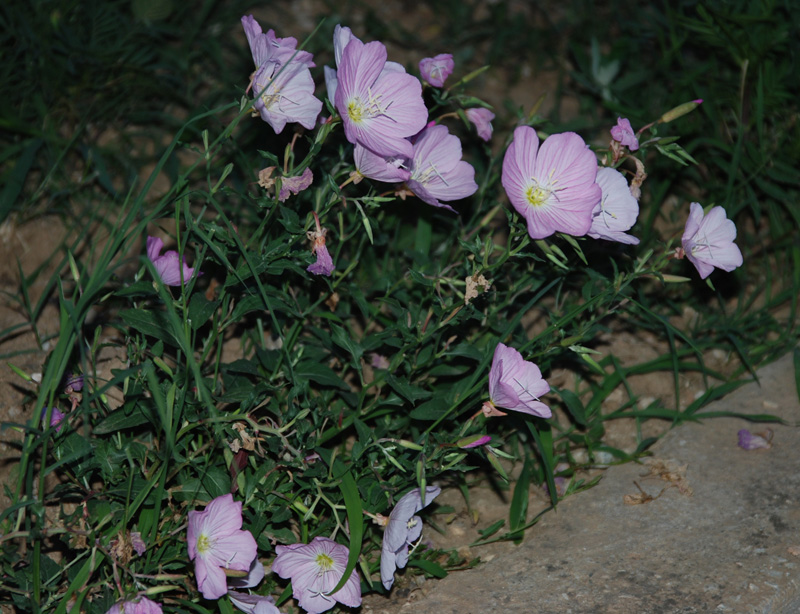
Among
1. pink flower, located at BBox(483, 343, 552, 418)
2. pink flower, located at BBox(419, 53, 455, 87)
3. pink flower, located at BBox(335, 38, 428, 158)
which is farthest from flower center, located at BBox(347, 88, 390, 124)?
pink flower, located at BBox(483, 343, 552, 418)

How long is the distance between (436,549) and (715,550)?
576 mm

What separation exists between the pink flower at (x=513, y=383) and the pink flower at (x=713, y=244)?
44cm

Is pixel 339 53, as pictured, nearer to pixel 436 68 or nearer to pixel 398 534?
pixel 436 68

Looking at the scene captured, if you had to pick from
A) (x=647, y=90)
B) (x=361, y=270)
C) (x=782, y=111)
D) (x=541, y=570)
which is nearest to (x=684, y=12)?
(x=647, y=90)

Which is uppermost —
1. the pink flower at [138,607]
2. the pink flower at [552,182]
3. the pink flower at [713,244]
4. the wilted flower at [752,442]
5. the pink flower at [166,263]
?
the pink flower at [552,182]

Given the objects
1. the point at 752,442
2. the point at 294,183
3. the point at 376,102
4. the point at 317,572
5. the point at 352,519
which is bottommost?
the point at 752,442

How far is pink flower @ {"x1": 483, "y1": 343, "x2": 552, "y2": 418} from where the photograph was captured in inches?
60.9

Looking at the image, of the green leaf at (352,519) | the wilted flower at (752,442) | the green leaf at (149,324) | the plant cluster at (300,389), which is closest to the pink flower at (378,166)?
the plant cluster at (300,389)

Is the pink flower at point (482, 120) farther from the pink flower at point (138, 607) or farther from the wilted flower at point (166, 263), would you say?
the pink flower at point (138, 607)

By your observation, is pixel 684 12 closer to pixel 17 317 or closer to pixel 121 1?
pixel 121 1

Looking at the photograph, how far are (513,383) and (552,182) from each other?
15.8 inches

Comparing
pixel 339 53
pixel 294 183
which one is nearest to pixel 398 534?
pixel 294 183

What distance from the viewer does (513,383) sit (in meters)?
1.60

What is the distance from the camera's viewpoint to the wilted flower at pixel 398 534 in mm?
1562
